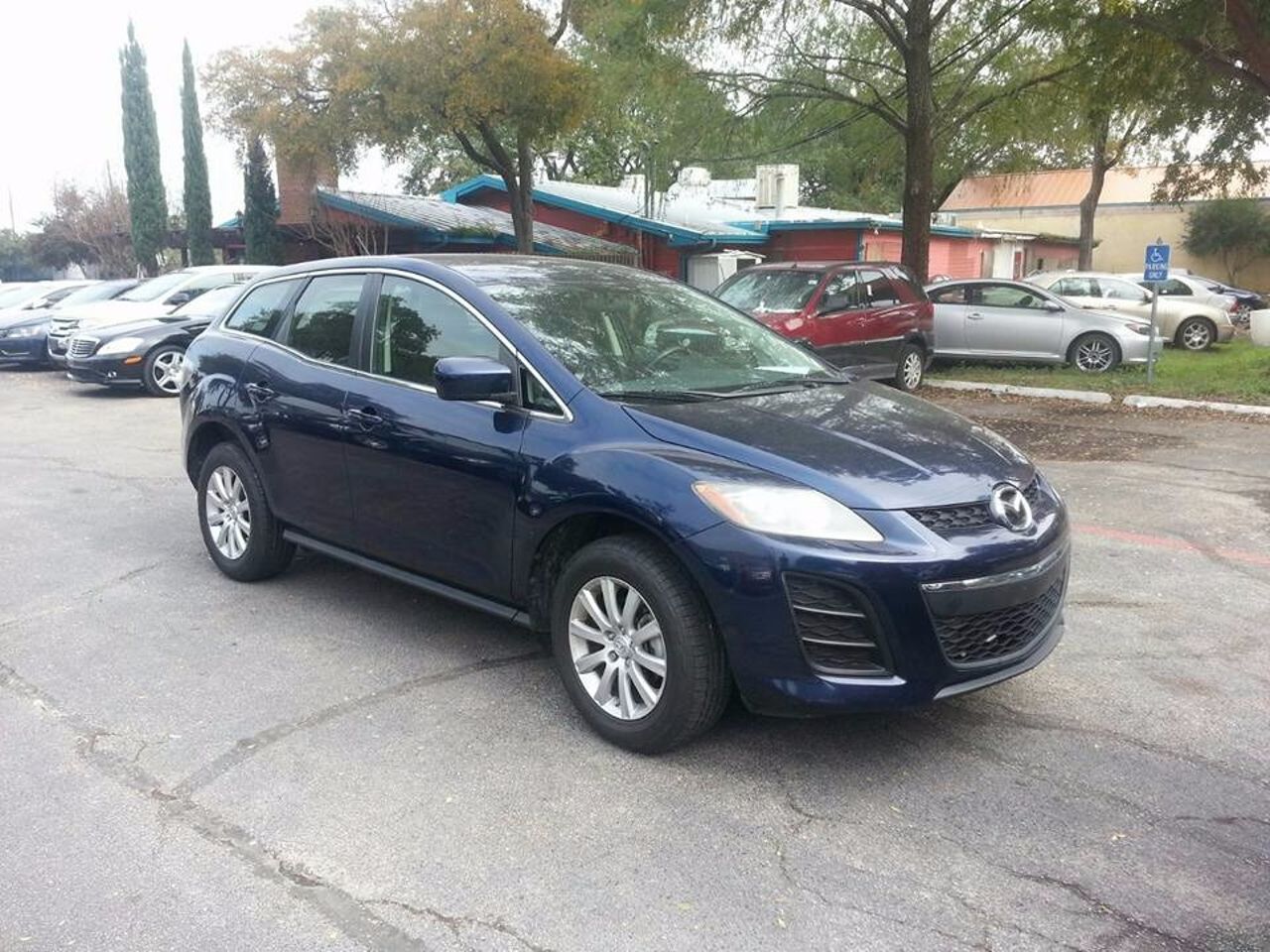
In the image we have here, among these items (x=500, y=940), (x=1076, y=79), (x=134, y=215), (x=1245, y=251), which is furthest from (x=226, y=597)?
(x=1245, y=251)

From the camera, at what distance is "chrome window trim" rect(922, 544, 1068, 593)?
10.8 ft

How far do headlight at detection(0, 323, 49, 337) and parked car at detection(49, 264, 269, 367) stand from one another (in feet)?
2.15

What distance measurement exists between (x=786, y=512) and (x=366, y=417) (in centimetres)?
211

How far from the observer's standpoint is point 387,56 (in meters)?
18.3

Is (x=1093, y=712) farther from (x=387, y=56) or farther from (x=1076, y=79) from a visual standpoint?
(x=387, y=56)

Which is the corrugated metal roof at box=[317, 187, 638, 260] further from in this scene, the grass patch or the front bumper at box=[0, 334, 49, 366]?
the grass patch

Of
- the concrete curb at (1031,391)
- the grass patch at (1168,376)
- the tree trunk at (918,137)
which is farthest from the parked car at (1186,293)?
the concrete curb at (1031,391)

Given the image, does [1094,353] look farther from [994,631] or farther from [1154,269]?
[994,631]

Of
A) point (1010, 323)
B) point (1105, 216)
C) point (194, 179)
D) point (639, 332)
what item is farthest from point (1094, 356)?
point (1105, 216)

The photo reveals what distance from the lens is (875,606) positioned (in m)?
3.28

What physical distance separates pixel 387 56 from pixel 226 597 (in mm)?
15218

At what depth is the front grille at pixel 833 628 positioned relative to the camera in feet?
10.8

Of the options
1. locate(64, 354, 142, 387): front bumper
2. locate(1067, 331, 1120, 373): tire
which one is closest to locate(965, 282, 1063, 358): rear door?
locate(1067, 331, 1120, 373): tire

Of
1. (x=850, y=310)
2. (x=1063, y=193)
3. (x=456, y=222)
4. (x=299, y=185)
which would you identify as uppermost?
(x=1063, y=193)
